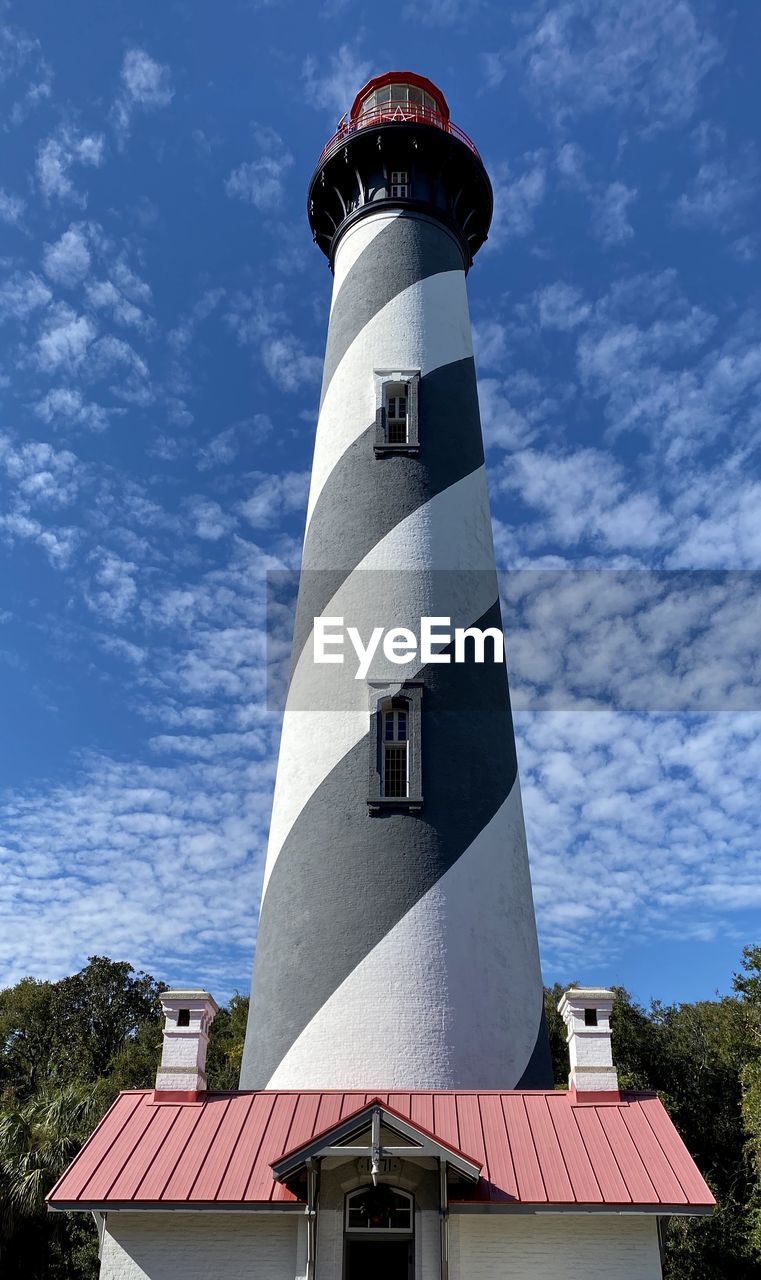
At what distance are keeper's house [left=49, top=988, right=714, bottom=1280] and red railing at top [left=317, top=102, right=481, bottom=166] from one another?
15.2 m

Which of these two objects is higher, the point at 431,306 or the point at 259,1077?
the point at 431,306

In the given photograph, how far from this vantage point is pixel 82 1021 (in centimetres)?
4078

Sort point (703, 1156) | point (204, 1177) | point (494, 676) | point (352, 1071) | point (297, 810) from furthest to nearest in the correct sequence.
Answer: point (703, 1156)
point (494, 676)
point (297, 810)
point (352, 1071)
point (204, 1177)

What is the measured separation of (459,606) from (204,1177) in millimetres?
7695

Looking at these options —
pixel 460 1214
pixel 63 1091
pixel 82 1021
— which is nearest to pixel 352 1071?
pixel 460 1214

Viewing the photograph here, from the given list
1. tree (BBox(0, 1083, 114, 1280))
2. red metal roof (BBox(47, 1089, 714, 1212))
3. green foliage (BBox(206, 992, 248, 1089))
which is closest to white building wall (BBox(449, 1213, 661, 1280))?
red metal roof (BBox(47, 1089, 714, 1212))

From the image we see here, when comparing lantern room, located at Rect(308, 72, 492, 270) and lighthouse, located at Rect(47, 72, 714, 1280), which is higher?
lantern room, located at Rect(308, 72, 492, 270)

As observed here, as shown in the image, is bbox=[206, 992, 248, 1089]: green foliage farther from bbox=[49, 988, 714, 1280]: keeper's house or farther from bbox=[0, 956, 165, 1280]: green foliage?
bbox=[49, 988, 714, 1280]: keeper's house

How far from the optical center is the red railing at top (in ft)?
57.6

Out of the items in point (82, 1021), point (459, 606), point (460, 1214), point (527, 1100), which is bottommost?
point (460, 1214)

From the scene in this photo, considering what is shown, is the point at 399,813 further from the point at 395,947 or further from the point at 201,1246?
the point at 201,1246

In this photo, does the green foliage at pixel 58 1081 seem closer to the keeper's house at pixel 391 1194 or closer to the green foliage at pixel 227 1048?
the green foliage at pixel 227 1048

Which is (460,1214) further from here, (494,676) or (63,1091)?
(63,1091)

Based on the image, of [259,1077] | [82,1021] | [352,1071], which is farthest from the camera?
[82,1021]
